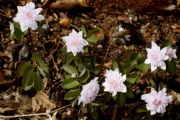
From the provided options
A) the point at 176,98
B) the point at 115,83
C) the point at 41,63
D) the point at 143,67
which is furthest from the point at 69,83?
the point at 176,98

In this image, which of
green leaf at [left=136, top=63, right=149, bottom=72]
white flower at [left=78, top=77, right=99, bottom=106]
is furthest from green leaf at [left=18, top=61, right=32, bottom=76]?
green leaf at [left=136, top=63, right=149, bottom=72]

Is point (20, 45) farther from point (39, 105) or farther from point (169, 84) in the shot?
point (169, 84)

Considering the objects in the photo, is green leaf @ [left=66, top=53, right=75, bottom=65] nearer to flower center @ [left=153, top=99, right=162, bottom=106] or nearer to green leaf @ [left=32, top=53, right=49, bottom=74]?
green leaf @ [left=32, top=53, right=49, bottom=74]

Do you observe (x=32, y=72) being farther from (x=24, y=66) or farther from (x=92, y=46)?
(x=92, y=46)

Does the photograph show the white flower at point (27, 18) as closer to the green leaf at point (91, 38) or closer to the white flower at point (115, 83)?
the green leaf at point (91, 38)

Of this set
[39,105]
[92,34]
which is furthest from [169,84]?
[39,105]
